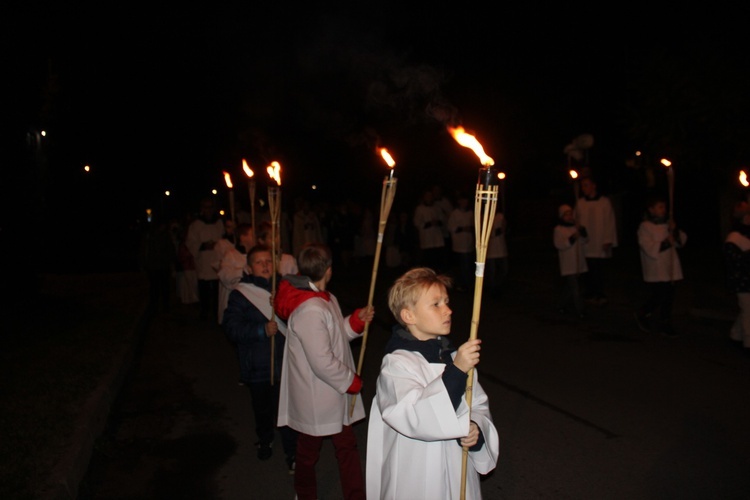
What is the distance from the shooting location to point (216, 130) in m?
29.3

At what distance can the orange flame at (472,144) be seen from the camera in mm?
2840

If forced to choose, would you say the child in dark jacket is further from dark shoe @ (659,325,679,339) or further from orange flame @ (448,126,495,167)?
dark shoe @ (659,325,679,339)

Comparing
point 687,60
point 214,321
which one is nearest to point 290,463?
point 214,321

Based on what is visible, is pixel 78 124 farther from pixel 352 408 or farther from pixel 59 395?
pixel 352 408

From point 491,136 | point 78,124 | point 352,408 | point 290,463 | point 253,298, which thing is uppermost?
point 78,124

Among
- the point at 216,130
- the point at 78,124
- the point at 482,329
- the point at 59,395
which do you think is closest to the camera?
the point at 59,395

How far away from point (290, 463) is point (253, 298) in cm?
120

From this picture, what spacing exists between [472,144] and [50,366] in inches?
258

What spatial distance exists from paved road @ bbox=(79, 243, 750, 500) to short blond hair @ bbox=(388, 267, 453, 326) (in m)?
2.08

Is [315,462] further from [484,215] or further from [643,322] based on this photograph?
[643,322]

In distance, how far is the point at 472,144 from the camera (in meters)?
3.24

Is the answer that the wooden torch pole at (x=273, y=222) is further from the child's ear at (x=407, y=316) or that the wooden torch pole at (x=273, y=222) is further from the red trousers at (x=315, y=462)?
the child's ear at (x=407, y=316)

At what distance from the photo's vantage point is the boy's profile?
2760 millimetres

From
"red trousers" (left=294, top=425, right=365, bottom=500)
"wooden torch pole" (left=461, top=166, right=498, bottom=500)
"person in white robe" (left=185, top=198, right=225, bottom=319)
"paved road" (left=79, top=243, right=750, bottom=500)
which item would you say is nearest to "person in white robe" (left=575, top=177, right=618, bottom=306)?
"paved road" (left=79, top=243, right=750, bottom=500)
